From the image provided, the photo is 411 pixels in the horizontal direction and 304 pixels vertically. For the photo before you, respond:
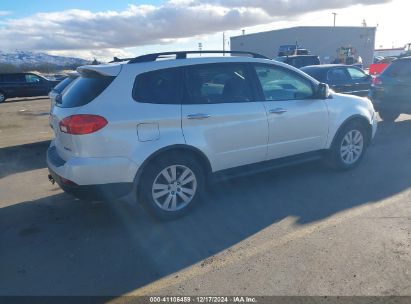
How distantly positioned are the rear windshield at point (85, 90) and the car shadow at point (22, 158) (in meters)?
3.24

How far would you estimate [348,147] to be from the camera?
5.91 metres

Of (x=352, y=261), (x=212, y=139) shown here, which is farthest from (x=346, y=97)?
(x=352, y=261)

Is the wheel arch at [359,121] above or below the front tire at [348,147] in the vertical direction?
above

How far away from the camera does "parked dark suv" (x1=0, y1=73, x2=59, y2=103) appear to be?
77.4 ft

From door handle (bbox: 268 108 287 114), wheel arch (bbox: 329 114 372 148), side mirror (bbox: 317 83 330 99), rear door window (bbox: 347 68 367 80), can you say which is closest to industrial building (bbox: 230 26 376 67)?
rear door window (bbox: 347 68 367 80)

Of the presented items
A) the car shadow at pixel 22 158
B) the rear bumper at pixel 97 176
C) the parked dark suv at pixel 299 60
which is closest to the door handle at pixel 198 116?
the rear bumper at pixel 97 176

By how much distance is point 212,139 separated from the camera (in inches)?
177

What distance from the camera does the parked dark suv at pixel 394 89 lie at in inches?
363

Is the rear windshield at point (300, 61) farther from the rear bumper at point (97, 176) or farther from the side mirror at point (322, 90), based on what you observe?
the rear bumper at point (97, 176)

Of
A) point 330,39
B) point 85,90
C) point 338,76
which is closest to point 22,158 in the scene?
point 85,90

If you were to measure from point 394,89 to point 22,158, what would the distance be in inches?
340

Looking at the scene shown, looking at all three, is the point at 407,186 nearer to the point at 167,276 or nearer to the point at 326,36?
the point at 167,276

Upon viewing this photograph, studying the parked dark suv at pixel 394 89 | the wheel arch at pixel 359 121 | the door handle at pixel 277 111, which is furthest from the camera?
the parked dark suv at pixel 394 89

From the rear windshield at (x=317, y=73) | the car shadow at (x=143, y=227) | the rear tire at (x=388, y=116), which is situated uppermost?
the rear windshield at (x=317, y=73)
